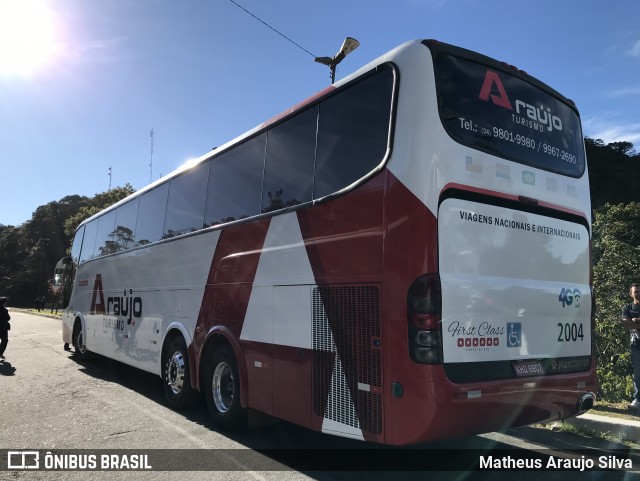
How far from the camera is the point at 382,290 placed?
3963 millimetres

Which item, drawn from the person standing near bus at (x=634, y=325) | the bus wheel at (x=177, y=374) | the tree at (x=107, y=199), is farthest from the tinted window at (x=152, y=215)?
→ the tree at (x=107, y=199)

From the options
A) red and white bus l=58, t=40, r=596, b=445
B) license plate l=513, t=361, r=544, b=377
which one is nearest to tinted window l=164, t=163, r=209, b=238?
red and white bus l=58, t=40, r=596, b=445

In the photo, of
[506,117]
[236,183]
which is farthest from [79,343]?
[506,117]

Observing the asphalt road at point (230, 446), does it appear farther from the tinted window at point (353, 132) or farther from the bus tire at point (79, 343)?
the bus tire at point (79, 343)

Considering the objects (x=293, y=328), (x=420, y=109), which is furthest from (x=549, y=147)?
(x=293, y=328)

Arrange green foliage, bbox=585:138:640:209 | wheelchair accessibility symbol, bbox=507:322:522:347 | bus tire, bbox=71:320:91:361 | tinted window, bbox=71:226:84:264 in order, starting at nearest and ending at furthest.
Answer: wheelchair accessibility symbol, bbox=507:322:522:347 → bus tire, bbox=71:320:91:361 → tinted window, bbox=71:226:84:264 → green foliage, bbox=585:138:640:209

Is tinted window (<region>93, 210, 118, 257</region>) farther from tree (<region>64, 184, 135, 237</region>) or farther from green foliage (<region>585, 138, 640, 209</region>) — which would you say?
tree (<region>64, 184, 135, 237</region>)

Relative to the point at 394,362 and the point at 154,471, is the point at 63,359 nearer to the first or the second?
the point at 154,471

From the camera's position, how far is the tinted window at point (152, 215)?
339 inches

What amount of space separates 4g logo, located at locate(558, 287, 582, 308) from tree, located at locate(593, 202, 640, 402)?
463cm

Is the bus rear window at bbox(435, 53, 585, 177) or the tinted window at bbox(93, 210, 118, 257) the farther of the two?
the tinted window at bbox(93, 210, 118, 257)

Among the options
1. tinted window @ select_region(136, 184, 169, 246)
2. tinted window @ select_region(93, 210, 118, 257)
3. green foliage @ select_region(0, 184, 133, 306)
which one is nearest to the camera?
tinted window @ select_region(136, 184, 169, 246)

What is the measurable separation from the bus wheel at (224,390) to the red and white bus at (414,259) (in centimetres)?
3

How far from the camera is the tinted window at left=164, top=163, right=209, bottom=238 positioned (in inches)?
289
